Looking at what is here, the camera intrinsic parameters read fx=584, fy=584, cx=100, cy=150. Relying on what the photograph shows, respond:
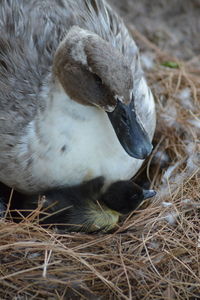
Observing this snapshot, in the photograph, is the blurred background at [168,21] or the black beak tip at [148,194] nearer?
the black beak tip at [148,194]

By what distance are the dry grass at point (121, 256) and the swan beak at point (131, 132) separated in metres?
0.45

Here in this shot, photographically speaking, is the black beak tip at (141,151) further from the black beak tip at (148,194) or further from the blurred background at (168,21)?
the blurred background at (168,21)

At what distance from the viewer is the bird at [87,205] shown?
3.10m

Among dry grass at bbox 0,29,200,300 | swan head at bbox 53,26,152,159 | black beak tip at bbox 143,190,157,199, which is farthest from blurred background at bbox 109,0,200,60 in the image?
swan head at bbox 53,26,152,159

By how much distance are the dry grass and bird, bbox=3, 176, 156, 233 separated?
9 cm

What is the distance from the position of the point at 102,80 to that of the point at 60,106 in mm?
311

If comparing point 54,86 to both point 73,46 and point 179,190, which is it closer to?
point 73,46

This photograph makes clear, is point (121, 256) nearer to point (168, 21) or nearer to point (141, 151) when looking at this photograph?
point (141, 151)

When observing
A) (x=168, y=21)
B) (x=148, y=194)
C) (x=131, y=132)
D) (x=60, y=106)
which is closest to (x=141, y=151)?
(x=131, y=132)

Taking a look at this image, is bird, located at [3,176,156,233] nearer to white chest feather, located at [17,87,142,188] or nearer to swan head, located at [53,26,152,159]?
white chest feather, located at [17,87,142,188]

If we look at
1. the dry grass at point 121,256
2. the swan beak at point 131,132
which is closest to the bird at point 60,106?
the swan beak at point 131,132

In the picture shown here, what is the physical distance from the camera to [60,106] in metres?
3.00

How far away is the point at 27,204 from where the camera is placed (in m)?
3.18

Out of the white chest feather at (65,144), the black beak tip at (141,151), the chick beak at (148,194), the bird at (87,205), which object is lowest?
A: the bird at (87,205)
